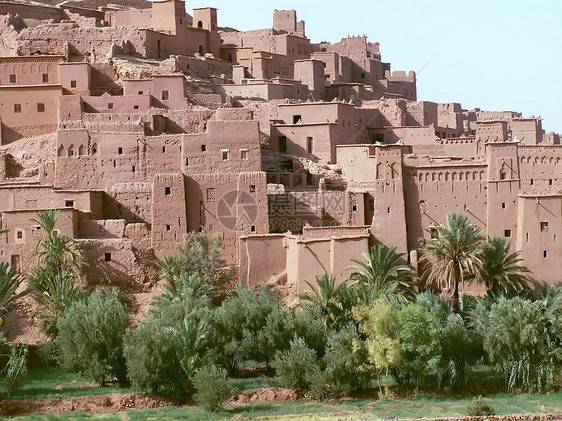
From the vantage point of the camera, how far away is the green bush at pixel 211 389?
26.2m

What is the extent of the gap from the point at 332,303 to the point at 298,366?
7.90 feet

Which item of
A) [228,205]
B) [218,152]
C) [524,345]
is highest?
[218,152]

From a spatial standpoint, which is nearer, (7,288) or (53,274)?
(7,288)

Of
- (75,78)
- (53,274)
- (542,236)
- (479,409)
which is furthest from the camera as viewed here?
(75,78)

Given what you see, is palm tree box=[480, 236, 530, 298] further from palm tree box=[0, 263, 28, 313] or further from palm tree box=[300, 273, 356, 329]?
palm tree box=[0, 263, 28, 313]

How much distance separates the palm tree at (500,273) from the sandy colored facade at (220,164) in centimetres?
98

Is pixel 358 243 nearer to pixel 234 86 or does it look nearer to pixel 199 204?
pixel 199 204

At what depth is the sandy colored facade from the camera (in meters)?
31.4

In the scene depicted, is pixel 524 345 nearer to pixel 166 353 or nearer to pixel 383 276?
pixel 383 276

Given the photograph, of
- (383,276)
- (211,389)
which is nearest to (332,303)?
(383,276)

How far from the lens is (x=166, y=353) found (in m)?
27.5
